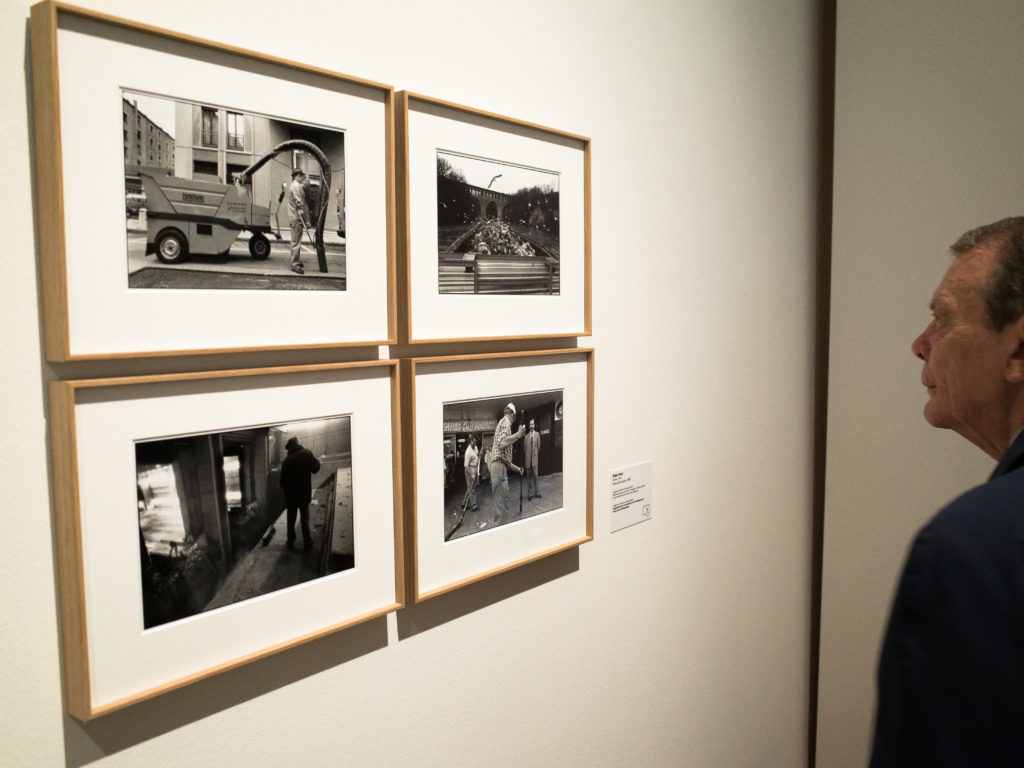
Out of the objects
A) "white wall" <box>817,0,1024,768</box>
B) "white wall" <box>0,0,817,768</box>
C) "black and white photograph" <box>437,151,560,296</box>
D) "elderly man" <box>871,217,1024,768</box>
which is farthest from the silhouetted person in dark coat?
"white wall" <box>817,0,1024,768</box>

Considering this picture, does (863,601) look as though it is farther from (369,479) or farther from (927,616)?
(369,479)

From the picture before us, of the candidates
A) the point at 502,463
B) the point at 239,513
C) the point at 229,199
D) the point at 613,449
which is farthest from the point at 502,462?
the point at 229,199

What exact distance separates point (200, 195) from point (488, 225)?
522 mm

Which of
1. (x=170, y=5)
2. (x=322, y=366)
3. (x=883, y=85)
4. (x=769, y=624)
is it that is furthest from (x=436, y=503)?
(x=883, y=85)

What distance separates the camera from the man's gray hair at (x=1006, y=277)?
1.25m

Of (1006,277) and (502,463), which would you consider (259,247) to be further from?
(1006,277)

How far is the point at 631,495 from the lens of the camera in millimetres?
1768

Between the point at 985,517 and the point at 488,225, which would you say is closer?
the point at 985,517

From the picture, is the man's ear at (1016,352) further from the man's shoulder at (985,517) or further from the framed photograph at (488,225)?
the framed photograph at (488,225)

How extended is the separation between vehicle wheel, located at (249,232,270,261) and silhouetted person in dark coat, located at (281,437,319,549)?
0.26m

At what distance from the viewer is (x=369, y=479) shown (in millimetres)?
1175

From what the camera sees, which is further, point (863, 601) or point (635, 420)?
point (863, 601)

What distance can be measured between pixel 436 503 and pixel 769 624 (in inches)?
59.7

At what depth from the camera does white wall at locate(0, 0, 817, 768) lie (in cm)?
88
